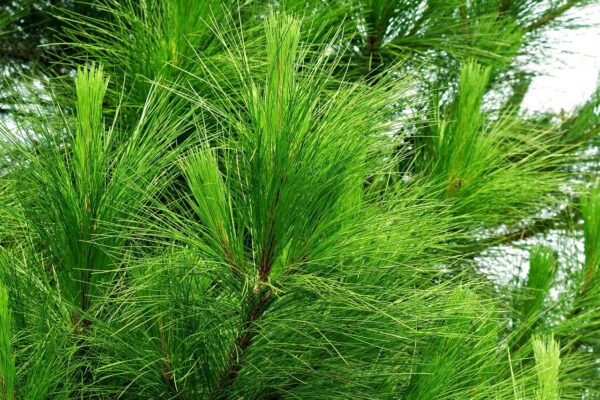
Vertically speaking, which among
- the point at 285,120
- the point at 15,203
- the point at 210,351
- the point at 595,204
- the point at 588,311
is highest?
the point at 285,120

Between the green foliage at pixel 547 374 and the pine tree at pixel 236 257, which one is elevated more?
the pine tree at pixel 236 257

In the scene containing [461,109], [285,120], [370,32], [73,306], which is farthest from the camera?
[370,32]

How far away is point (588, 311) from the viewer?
62.3 inches

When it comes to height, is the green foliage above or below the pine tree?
below

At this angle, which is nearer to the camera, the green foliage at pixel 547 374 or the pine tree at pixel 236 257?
the pine tree at pixel 236 257

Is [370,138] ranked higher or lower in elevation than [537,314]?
higher

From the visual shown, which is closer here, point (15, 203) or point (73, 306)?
point (73, 306)

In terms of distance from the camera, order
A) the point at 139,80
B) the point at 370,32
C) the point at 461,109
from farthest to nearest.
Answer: the point at 370,32
the point at 461,109
the point at 139,80

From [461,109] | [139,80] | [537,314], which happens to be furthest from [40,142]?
[537,314]

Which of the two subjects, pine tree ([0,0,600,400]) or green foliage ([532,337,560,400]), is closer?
pine tree ([0,0,600,400])

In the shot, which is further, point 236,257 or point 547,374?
point 547,374

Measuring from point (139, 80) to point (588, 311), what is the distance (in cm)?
89

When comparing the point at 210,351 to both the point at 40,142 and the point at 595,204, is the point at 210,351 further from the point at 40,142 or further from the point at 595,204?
the point at 595,204

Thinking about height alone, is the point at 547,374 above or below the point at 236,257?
below
